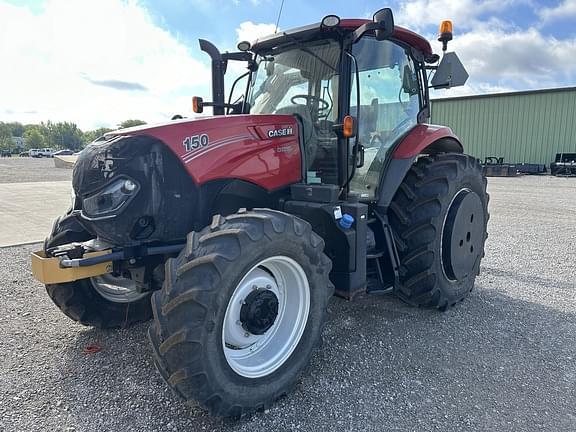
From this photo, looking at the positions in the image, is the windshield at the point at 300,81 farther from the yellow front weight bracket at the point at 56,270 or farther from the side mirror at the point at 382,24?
the yellow front weight bracket at the point at 56,270

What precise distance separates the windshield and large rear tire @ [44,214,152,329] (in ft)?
5.72

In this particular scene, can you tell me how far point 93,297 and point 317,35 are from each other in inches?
102

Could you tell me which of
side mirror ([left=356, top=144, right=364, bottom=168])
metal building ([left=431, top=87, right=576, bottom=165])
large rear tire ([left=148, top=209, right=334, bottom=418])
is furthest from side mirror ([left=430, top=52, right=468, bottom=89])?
metal building ([left=431, top=87, right=576, bottom=165])

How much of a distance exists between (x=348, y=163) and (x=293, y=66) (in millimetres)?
913

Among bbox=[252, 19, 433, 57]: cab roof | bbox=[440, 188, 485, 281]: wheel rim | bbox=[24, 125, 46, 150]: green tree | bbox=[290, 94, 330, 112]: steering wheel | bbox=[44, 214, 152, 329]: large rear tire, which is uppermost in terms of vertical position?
bbox=[24, 125, 46, 150]: green tree

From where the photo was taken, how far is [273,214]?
2.36 m

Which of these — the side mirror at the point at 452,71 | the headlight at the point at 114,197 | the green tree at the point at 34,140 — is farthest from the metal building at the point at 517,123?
the green tree at the point at 34,140

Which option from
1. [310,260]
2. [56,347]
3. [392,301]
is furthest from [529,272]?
[56,347]

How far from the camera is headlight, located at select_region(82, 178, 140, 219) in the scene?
8.16ft

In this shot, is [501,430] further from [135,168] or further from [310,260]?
[135,168]

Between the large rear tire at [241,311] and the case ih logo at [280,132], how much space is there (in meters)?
0.80

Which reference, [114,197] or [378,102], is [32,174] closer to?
[114,197]

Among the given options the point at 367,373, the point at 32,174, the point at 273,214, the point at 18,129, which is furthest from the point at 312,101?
the point at 18,129

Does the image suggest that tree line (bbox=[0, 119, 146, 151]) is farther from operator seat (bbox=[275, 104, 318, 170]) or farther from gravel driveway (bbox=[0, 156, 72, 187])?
operator seat (bbox=[275, 104, 318, 170])
